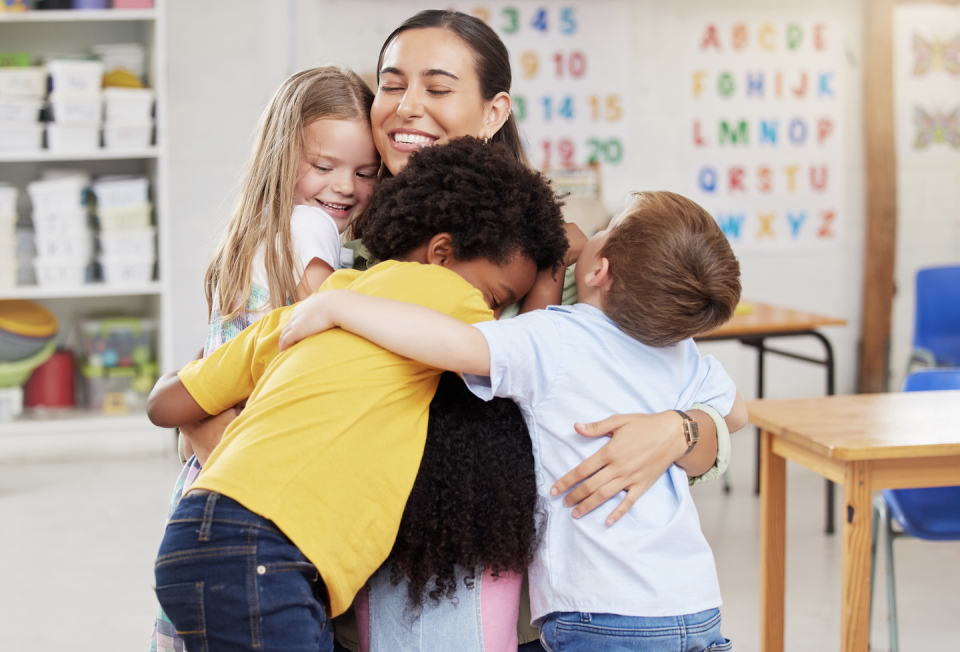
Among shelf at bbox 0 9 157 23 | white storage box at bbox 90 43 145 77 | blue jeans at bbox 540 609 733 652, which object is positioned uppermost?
shelf at bbox 0 9 157 23

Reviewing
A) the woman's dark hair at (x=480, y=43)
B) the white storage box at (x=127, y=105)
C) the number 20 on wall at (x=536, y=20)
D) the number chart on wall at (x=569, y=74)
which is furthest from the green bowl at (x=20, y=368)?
the woman's dark hair at (x=480, y=43)

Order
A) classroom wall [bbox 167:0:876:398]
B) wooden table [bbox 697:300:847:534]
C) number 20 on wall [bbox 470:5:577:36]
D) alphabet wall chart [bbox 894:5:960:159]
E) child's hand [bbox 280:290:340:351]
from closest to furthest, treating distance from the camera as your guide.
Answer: child's hand [bbox 280:290:340:351]
wooden table [bbox 697:300:847:534]
classroom wall [bbox 167:0:876:398]
number 20 on wall [bbox 470:5:577:36]
alphabet wall chart [bbox 894:5:960:159]

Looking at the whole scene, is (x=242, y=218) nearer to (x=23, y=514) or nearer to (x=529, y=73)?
(x=23, y=514)

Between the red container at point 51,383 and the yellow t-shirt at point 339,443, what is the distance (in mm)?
3759

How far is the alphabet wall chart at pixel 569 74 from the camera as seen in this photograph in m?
4.81

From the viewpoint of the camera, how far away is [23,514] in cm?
345

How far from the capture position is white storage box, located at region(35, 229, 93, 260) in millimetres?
4105

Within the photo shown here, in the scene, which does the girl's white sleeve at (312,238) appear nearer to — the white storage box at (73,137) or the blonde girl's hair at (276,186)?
the blonde girl's hair at (276,186)

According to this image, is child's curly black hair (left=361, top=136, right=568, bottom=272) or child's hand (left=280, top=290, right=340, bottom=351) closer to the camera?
child's hand (left=280, top=290, right=340, bottom=351)

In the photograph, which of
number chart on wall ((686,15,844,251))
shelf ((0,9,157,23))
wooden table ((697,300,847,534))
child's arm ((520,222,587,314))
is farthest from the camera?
number chart on wall ((686,15,844,251))

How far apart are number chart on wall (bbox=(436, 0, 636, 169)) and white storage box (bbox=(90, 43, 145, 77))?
5.69 ft

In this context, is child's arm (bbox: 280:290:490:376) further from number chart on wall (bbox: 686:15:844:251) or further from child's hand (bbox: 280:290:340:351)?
number chart on wall (bbox: 686:15:844:251)

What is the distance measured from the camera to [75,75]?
13.1ft

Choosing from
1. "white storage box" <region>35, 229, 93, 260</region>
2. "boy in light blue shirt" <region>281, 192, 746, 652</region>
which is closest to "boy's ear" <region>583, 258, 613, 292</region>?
"boy in light blue shirt" <region>281, 192, 746, 652</region>
